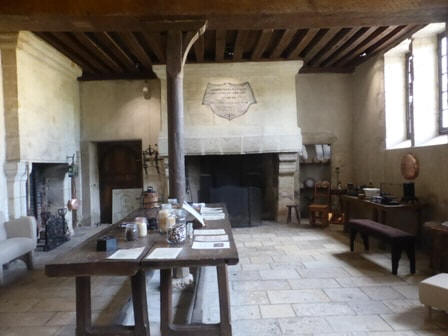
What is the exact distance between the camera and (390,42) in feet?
19.2

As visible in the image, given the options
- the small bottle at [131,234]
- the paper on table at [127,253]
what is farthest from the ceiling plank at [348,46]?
the paper on table at [127,253]

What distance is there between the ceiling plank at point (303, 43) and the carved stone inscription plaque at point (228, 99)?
43.5 inches

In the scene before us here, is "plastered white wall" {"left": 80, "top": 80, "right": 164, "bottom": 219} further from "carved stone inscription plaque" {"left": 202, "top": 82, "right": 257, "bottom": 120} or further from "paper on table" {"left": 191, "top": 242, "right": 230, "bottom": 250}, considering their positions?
"paper on table" {"left": 191, "top": 242, "right": 230, "bottom": 250}

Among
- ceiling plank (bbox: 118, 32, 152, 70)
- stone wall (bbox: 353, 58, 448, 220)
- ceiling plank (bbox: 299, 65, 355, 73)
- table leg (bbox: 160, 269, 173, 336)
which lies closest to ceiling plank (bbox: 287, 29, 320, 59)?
ceiling plank (bbox: 299, 65, 355, 73)

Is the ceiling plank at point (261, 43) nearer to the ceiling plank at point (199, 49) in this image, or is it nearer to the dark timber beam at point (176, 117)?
the ceiling plank at point (199, 49)

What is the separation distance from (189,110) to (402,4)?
4.31 metres

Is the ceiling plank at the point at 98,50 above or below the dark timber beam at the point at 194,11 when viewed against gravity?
above

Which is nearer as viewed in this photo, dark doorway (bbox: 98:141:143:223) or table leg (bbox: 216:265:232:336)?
table leg (bbox: 216:265:232:336)

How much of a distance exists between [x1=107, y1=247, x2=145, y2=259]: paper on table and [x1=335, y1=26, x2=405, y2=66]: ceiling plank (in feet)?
16.9

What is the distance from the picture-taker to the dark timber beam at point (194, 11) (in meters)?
3.60

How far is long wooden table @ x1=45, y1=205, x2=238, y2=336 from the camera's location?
83.4 inches

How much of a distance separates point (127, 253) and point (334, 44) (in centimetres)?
547

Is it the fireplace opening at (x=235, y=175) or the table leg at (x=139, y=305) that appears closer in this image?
the table leg at (x=139, y=305)

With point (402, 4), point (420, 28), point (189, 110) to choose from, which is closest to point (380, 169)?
point (420, 28)
